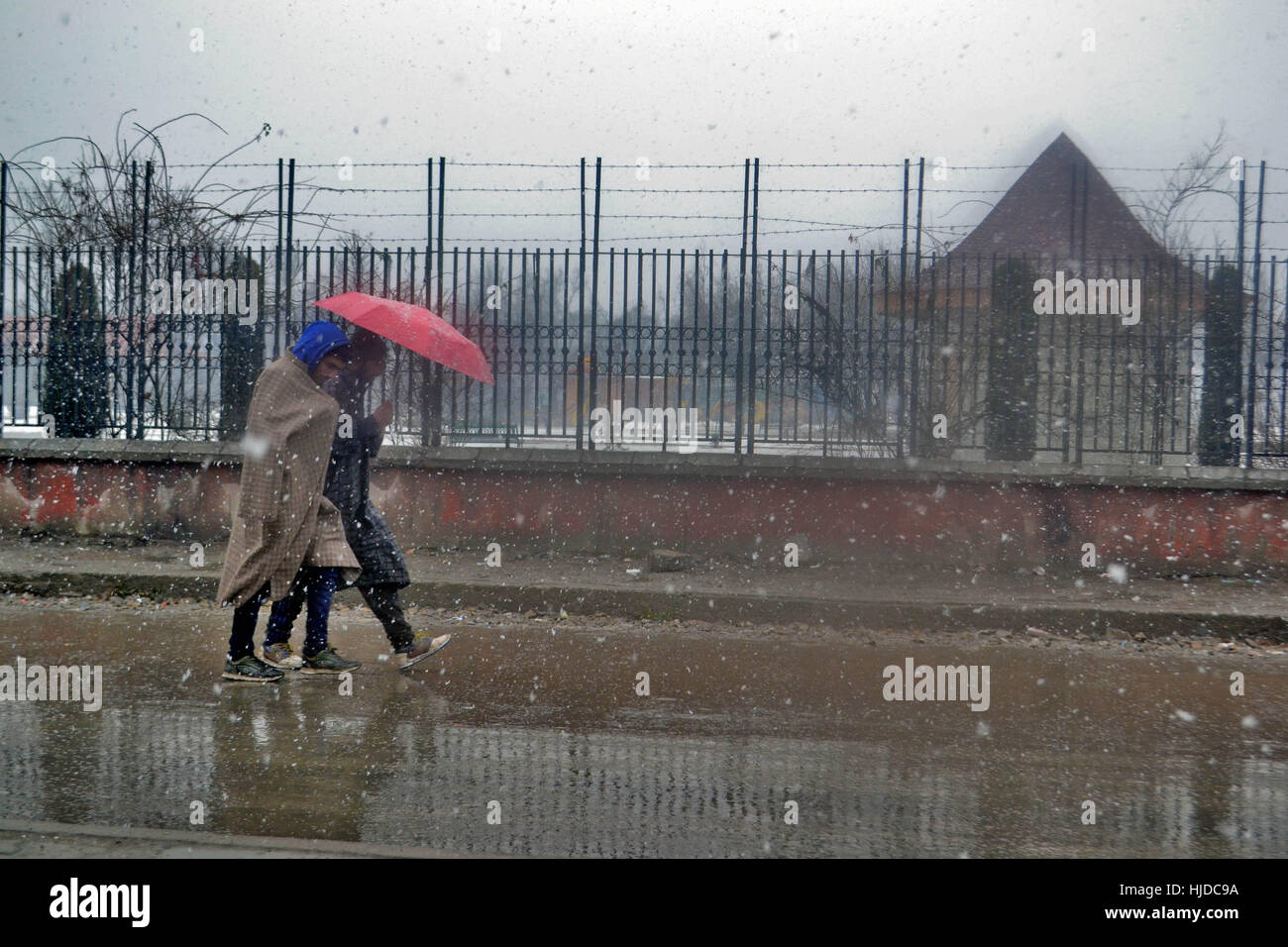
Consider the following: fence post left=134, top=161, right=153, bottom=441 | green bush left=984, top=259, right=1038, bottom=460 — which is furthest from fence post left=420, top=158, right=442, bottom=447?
green bush left=984, top=259, right=1038, bottom=460

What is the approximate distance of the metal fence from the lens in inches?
391

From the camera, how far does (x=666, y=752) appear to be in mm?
4934

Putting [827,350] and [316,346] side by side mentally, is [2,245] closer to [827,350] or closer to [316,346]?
[316,346]

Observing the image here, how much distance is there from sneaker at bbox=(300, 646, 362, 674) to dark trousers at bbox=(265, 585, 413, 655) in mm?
71

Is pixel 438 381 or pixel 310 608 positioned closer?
pixel 310 608

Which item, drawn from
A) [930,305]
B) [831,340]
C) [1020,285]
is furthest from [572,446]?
[1020,285]

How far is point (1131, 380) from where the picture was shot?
991cm

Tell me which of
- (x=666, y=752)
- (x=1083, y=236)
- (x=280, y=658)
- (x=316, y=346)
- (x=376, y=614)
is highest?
(x=1083, y=236)

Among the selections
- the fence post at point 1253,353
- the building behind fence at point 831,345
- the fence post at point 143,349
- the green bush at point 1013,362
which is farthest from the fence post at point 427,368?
→ the fence post at point 1253,353

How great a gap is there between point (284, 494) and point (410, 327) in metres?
1.17

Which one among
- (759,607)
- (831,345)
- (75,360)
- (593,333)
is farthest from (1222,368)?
(75,360)

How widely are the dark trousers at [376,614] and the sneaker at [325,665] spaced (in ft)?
0.23

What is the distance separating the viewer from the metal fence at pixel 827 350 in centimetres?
994
